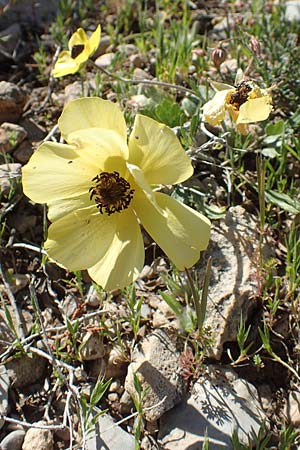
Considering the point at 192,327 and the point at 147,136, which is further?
the point at 192,327

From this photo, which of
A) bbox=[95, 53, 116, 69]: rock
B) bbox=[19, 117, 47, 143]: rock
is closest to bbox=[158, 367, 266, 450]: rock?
bbox=[19, 117, 47, 143]: rock

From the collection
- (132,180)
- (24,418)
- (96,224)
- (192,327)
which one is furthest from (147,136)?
(24,418)

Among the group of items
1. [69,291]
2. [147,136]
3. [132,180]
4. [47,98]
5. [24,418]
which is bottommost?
[24,418]

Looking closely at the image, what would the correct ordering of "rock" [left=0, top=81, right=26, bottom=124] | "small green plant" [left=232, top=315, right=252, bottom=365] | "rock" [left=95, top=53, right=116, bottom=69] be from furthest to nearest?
"rock" [left=95, top=53, right=116, bottom=69] → "rock" [left=0, top=81, right=26, bottom=124] → "small green plant" [left=232, top=315, right=252, bottom=365]

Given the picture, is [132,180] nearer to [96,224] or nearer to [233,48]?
[96,224]

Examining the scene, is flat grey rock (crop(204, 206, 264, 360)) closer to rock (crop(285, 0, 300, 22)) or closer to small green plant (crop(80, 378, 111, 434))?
small green plant (crop(80, 378, 111, 434))
